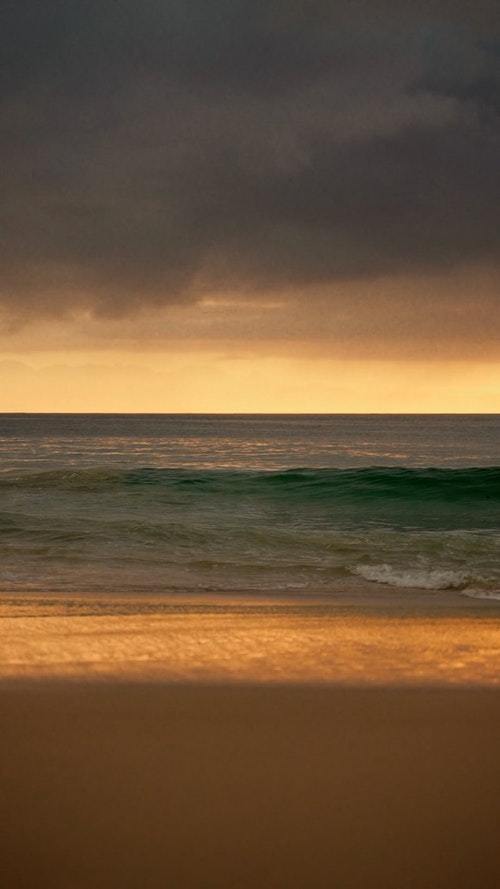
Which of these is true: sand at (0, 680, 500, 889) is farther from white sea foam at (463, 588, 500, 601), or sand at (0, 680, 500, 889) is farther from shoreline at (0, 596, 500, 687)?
white sea foam at (463, 588, 500, 601)

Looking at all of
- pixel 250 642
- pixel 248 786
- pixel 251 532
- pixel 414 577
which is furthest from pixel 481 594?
pixel 251 532

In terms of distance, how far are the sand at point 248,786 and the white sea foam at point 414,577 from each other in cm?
498

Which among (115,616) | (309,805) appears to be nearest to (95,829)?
(309,805)

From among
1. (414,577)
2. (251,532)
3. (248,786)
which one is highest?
(248,786)

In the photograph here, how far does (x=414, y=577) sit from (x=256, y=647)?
15.5 ft

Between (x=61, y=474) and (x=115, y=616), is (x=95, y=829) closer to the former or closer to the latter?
(x=115, y=616)

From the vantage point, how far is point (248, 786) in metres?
4.06

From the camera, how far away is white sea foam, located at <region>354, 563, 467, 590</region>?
10.4 m

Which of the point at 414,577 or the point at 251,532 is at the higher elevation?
the point at 414,577

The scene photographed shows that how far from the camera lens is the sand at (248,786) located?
11.1 ft

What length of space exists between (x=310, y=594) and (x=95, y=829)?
246 inches

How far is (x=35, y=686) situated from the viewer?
5.51m

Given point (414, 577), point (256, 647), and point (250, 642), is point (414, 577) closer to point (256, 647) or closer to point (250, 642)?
point (250, 642)

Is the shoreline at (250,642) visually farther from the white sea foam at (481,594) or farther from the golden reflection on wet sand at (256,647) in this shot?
the white sea foam at (481,594)
